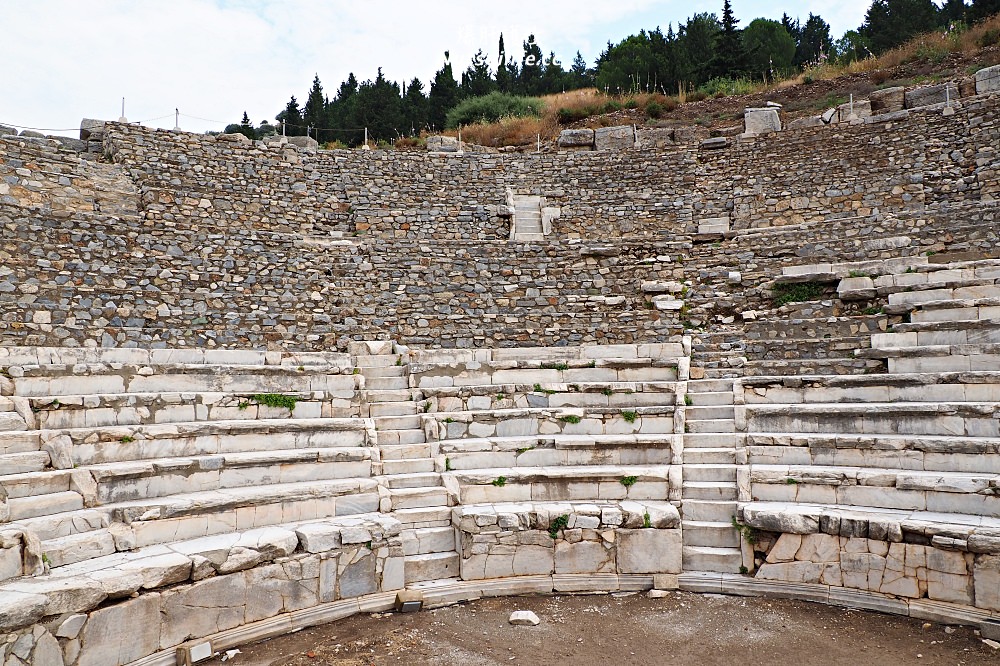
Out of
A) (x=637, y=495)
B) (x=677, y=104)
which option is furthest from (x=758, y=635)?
(x=677, y=104)

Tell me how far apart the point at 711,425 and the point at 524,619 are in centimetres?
342

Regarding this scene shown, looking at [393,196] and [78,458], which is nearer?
[78,458]

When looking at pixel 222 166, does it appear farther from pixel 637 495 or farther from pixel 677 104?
pixel 677 104

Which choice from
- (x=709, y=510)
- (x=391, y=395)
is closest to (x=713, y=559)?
(x=709, y=510)

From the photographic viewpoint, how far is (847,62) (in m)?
22.6

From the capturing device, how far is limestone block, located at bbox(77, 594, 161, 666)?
445 centimetres

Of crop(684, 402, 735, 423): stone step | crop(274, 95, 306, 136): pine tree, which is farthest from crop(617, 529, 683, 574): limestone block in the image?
crop(274, 95, 306, 136): pine tree

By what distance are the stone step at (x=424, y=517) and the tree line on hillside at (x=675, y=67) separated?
711 inches

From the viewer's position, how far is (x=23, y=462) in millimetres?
5516

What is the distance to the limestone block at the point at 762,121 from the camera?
632 inches

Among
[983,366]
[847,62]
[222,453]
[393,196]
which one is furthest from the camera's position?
[847,62]

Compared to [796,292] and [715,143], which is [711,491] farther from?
[715,143]

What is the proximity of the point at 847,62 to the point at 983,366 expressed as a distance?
732 inches

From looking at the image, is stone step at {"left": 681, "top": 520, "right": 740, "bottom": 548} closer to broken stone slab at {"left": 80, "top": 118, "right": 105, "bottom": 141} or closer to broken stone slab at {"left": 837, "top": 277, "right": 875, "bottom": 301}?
broken stone slab at {"left": 837, "top": 277, "right": 875, "bottom": 301}
